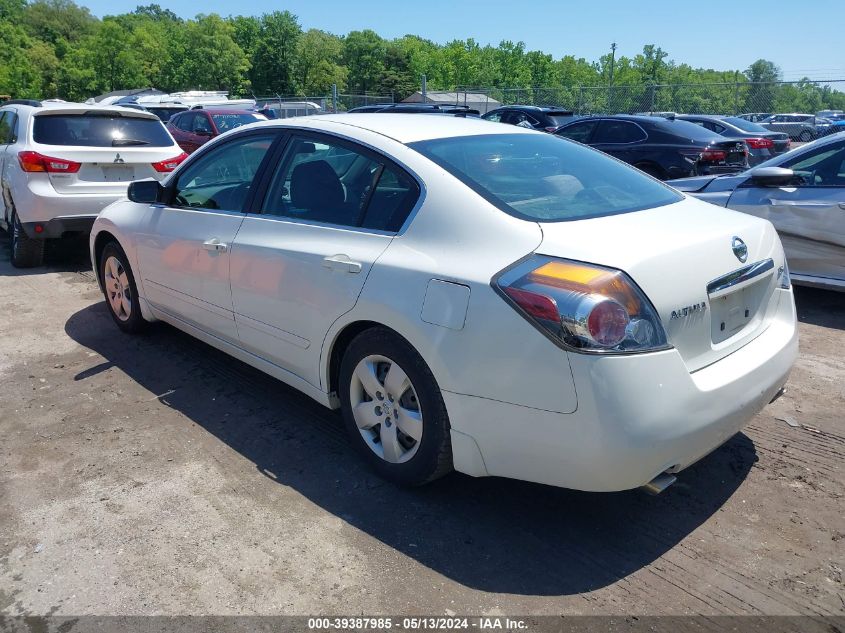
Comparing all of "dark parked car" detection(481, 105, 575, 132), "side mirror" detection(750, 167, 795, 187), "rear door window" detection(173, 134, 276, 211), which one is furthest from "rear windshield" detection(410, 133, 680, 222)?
"dark parked car" detection(481, 105, 575, 132)

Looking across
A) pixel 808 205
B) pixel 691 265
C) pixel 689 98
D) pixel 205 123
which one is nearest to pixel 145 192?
pixel 691 265

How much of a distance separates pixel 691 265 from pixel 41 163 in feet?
22.0

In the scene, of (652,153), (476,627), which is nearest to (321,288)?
(476,627)

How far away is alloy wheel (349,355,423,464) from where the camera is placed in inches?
119

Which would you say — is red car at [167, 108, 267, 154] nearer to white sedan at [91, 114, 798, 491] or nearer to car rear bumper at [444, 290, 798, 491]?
white sedan at [91, 114, 798, 491]

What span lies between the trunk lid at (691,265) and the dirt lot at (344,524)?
0.77m

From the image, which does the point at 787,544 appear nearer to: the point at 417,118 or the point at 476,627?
the point at 476,627

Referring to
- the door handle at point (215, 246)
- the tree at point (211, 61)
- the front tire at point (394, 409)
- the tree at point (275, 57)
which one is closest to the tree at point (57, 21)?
the tree at point (275, 57)

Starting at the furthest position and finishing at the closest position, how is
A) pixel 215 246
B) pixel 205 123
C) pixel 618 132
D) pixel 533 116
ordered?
pixel 533 116 < pixel 205 123 < pixel 618 132 < pixel 215 246

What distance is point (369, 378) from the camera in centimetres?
317

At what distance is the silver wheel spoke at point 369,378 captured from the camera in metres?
3.15

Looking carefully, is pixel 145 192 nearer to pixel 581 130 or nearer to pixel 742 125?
pixel 581 130

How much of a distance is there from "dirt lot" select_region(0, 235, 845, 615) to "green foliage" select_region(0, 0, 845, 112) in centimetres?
2707

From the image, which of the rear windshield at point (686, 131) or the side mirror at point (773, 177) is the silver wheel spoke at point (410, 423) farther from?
the rear windshield at point (686, 131)
